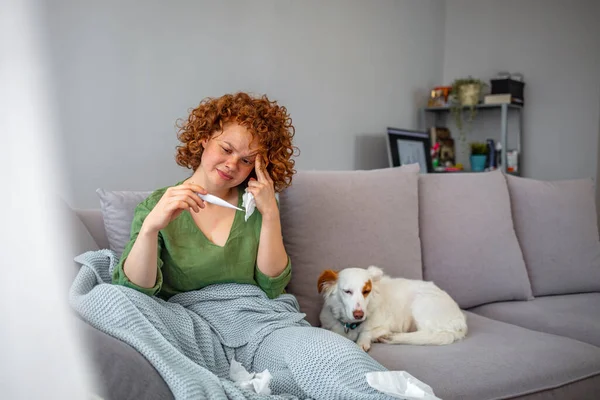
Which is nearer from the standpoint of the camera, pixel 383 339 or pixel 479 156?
pixel 383 339

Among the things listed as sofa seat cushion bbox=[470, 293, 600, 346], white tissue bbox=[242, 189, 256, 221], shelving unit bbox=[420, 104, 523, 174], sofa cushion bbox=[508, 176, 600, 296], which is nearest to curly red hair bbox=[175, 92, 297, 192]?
white tissue bbox=[242, 189, 256, 221]

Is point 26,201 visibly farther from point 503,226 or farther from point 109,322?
point 503,226

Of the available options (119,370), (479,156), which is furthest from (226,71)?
(119,370)

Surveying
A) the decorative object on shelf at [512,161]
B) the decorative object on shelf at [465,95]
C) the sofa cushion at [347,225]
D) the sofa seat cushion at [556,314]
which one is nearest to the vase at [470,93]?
the decorative object on shelf at [465,95]

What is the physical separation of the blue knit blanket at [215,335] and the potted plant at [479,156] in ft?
9.86

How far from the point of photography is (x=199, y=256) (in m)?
1.44

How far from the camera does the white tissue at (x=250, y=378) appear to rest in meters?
1.21

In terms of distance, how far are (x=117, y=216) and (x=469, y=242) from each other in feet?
4.00

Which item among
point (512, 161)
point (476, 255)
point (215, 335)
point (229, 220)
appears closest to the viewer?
point (215, 335)

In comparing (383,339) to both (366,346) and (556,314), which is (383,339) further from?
(556,314)

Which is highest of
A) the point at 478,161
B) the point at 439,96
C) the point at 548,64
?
the point at 548,64

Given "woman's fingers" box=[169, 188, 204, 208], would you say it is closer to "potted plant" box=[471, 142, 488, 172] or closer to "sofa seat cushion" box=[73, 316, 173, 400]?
"sofa seat cushion" box=[73, 316, 173, 400]

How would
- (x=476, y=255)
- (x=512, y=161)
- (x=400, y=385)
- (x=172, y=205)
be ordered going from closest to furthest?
(x=400, y=385), (x=172, y=205), (x=476, y=255), (x=512, y=161)

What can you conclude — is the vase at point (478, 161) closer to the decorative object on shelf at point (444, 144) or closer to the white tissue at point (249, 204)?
the decorative object on shelf at point (444, 144)
